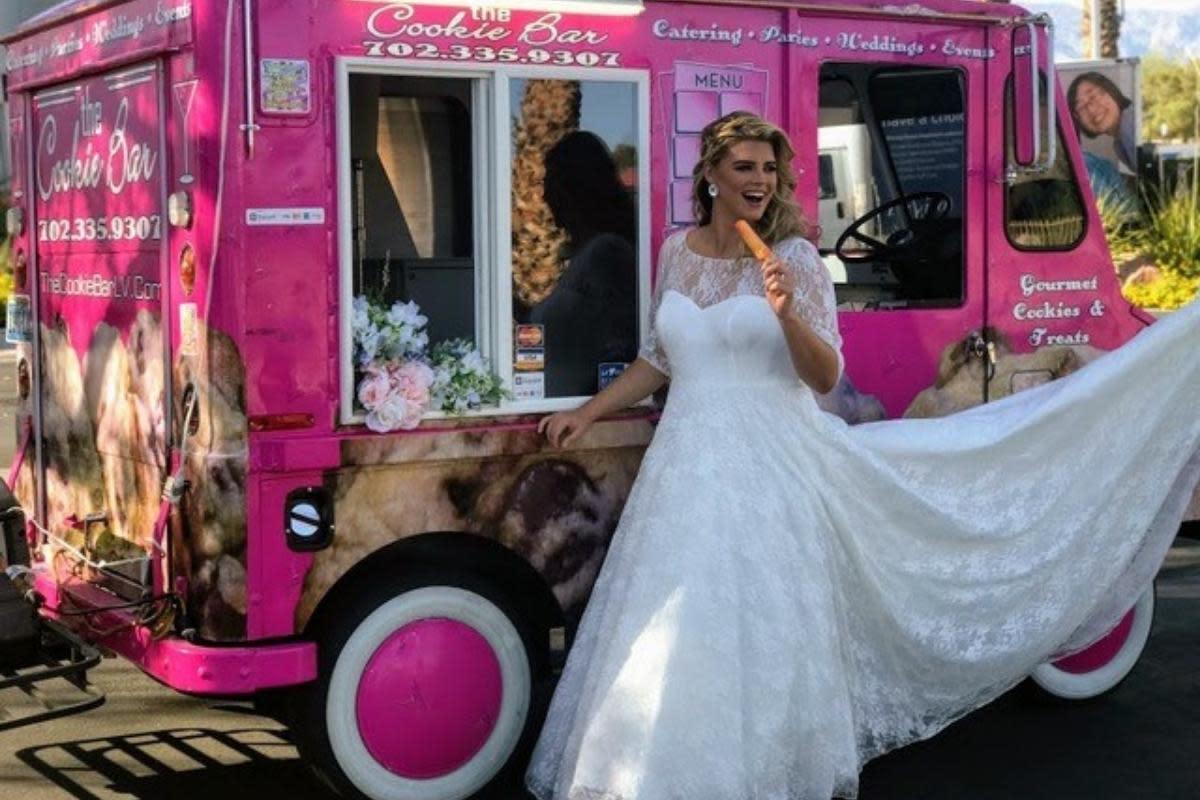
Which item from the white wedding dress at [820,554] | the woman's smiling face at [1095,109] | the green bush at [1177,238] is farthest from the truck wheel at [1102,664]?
the woman's smiling face at [1095,109]

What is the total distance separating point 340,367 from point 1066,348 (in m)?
2.68

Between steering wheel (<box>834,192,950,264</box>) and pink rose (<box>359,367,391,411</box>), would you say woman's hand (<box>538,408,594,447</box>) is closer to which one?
pink rose (<box>359,367,391,411</box>)

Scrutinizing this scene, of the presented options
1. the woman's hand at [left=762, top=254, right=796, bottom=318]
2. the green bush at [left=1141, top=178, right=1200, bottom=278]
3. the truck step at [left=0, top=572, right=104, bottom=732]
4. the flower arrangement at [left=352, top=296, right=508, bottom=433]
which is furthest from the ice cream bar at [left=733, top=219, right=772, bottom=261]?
the green bush at [left=1141, top=178, right=1200, bottom=278]

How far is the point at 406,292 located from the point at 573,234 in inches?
20.2

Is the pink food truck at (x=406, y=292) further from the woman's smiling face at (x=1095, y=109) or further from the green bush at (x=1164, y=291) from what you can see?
the woman's smiling face at (x=1095, y=109)

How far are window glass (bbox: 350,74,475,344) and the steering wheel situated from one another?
143 cm

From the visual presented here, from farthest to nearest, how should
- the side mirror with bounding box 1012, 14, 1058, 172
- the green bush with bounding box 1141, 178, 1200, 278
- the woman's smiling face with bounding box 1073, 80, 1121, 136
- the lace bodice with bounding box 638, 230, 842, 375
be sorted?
the woman's smiling face with bounding box 1073, 80, 1121, 136
the green bush with bounding box 1141, 178, 1200, 278
the side mirror with bounding box 1012, 14, 1058, 172
the lace bodice with bounding box 638, 230, 842, 375

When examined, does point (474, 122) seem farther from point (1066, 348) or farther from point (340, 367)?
point (1066, 348)

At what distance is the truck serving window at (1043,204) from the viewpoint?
6.07 metres

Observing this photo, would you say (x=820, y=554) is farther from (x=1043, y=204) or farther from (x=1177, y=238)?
(x=1177, y=238)

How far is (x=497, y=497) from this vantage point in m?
5.16

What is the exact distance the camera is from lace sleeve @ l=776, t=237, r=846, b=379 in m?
5.05

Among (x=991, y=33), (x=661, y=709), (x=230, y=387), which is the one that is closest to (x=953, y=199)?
(x=991, y=33)

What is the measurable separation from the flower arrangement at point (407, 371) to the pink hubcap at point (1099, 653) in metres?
2.48
